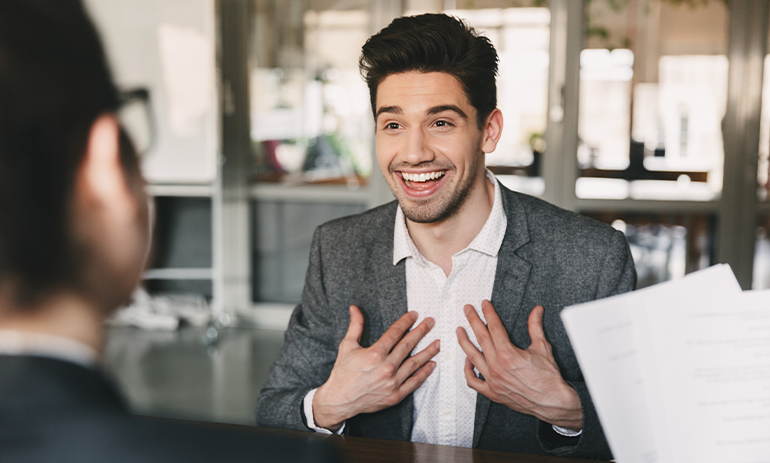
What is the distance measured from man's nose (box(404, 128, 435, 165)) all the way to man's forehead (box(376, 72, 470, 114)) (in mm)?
57

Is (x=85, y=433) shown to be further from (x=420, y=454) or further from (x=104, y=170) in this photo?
(x=420, y=454)

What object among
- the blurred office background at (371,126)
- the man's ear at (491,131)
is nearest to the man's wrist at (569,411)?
the man's ear at (491,131)

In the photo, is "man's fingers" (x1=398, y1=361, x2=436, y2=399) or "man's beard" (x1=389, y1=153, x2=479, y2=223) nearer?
"man's fingers" (x1=398, y1=361, x2=436, y2=399)

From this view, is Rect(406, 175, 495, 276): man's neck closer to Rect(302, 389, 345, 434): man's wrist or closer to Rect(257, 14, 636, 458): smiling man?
Rect(257, 14, 636, 458): smiling man

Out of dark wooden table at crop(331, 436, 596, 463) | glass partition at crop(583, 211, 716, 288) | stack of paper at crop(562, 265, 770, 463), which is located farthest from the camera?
glass partition at crop(583, 211, 716, 288)

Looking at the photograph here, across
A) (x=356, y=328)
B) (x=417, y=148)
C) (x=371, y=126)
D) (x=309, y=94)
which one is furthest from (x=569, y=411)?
(x=309, y=94)

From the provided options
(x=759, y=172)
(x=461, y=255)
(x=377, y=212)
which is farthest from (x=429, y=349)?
(x=759, y=172)

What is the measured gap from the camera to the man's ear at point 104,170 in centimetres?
41

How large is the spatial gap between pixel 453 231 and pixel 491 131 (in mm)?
278

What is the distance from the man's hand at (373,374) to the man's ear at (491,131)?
1.70 feet

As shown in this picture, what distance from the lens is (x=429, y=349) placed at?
1.26 m

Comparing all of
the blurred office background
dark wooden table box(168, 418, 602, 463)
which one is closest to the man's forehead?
dark wooden table box(168, 418, 602, 463)

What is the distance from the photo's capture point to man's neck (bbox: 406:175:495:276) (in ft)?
5.03

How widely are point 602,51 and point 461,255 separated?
284cm
